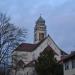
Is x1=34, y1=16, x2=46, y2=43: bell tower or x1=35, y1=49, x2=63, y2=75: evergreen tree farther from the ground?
x1=34, y1=16, x2=46, y2=43: bell tower

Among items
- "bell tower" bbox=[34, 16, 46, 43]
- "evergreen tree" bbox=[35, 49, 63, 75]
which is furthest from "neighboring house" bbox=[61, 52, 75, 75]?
"bell tower" bbox=[34, 16, 46, 43]

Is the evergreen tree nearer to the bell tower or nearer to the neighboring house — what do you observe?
the neighboring house

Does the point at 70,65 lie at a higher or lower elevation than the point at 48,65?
lower

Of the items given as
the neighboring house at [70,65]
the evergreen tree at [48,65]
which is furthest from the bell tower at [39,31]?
the neighboring house at [70,65]

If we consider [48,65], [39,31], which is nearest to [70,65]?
[48,65]

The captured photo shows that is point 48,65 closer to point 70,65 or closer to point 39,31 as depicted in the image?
point 70,65

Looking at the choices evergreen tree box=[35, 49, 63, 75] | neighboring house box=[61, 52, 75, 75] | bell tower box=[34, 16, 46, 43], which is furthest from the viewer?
bell tower box=[34, 16, 46, 43]

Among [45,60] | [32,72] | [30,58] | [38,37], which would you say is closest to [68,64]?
[45,60]

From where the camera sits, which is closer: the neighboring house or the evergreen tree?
the neighboring house

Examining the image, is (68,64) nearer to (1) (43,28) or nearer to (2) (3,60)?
(2) (3,60)

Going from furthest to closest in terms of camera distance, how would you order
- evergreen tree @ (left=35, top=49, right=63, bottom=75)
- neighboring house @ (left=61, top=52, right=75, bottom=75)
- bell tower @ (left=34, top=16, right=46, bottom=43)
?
bell tower @ (left=34, top=16, right=46, bottom=43), evergreen tree @ (left=35, top=49, right=63, bottom=75), neighboring house @ (left=61, top=52, right=75, bottom=75)

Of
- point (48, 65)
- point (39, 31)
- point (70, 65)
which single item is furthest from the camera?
point (39, 31)

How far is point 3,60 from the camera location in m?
49.1

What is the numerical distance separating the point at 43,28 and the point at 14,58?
82344 mm
